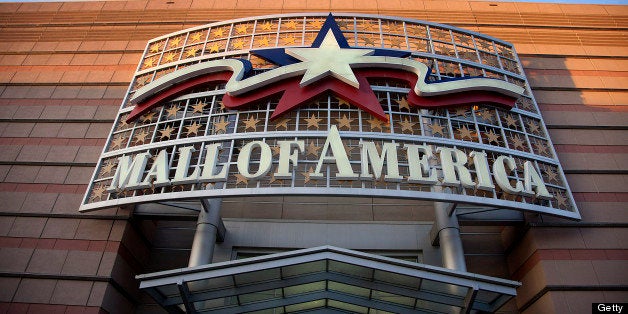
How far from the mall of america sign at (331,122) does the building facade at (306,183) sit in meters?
0.09

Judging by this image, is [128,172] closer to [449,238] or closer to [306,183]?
[306,183]

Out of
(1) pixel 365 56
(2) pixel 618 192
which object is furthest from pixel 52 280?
(2) pixel 618 192

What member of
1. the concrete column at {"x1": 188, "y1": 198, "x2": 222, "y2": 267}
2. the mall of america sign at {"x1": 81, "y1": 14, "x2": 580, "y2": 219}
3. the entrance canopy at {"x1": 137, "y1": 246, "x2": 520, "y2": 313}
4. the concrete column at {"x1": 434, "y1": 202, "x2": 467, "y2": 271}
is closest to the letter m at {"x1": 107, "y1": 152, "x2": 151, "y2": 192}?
the mall of america sign at {"x1": 81, "y1": 14, "x2": 580, "y2": 219}

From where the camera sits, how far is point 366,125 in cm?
1489

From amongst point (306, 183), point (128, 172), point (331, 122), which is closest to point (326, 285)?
point (306, 183)

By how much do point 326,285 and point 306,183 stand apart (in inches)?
125

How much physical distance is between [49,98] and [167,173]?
8185 millimetres

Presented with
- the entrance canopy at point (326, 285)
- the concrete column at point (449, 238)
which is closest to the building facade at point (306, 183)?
the entrance canopy at point (326, 285)

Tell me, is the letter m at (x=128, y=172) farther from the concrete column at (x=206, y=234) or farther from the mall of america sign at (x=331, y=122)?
the concrete column at (x=206, y=234)

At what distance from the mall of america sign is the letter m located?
0.04 m

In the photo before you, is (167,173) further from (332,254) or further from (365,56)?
(365,56)

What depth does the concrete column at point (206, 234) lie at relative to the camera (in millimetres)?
12656

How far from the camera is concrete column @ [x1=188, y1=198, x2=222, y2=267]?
12.7 m

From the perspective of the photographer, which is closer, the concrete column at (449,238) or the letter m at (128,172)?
the concrete column at (449,238)
